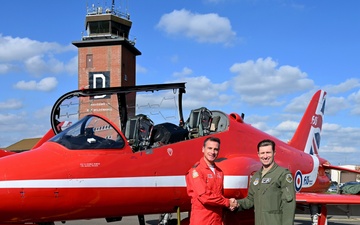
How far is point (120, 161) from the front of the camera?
19.7 feet

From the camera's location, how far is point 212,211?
470 cm

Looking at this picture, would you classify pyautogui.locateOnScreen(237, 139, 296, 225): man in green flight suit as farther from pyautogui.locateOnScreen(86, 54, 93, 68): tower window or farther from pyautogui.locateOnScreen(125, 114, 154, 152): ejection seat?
pyautogui.locateOnScreen(86, 54, 93, 68): tower window

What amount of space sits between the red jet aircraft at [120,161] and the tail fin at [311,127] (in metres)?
3.82

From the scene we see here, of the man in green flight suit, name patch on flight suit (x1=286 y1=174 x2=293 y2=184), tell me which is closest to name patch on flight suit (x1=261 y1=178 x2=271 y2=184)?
the man in green flight suit

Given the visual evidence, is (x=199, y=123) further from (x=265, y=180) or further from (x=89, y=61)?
(x=89, y=61)

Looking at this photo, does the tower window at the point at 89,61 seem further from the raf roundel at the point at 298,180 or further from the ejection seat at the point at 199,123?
the ejection seat at the point at 199,123

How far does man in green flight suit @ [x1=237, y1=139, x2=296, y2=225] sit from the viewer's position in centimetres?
441

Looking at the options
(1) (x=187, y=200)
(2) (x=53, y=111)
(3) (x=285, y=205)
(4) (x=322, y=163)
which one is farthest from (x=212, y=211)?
(4) (x=322, y=163)

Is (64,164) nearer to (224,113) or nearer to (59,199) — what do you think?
(59,199)

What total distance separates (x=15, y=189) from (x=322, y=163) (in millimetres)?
8298

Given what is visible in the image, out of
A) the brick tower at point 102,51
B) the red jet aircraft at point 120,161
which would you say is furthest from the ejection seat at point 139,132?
the brick tower at point 102,51

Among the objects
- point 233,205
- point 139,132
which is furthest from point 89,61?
point 233,205

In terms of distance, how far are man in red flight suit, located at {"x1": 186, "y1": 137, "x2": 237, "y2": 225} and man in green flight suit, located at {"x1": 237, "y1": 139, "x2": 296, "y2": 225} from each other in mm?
425

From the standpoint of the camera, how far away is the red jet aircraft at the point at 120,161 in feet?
17.3
